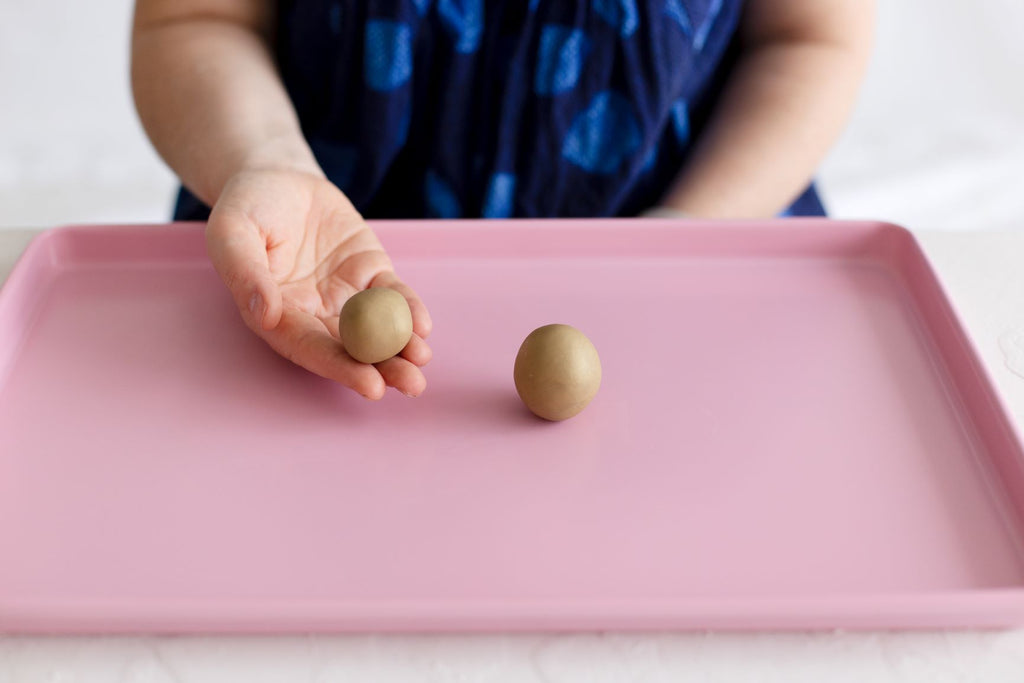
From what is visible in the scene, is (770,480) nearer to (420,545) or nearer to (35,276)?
(420,545)

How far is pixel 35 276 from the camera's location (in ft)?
2.19

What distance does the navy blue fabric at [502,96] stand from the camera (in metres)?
0.77

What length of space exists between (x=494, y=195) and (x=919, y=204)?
0.88 metres

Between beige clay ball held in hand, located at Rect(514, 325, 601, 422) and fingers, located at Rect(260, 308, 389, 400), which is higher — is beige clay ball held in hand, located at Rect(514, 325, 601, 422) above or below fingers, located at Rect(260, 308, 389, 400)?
above

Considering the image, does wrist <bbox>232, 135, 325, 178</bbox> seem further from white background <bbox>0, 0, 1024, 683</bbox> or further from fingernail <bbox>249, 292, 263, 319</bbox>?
white background <bbox>0, 0, 1024, 683</bbox>

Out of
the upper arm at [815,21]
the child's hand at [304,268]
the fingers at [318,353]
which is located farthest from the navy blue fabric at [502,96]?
the fingers at [318,353]

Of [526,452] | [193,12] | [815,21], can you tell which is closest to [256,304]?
[526,452]

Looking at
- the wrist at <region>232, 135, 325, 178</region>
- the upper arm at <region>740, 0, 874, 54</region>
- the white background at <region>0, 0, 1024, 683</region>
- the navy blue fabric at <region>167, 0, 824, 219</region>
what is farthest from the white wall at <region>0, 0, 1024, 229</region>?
the wrist at <region>232, 135, 325, 178</region>

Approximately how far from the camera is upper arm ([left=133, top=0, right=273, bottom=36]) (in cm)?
86

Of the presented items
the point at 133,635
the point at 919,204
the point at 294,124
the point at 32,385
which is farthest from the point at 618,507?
the point at 919,204

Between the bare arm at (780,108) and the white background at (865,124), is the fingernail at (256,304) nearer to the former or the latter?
the bare arm at (780,108)

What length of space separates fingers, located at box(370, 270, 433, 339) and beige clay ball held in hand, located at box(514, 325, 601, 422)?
0.06 meters

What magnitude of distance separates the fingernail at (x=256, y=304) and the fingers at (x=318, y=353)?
0.05 ft

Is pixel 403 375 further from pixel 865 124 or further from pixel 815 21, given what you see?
pixel 865 124
